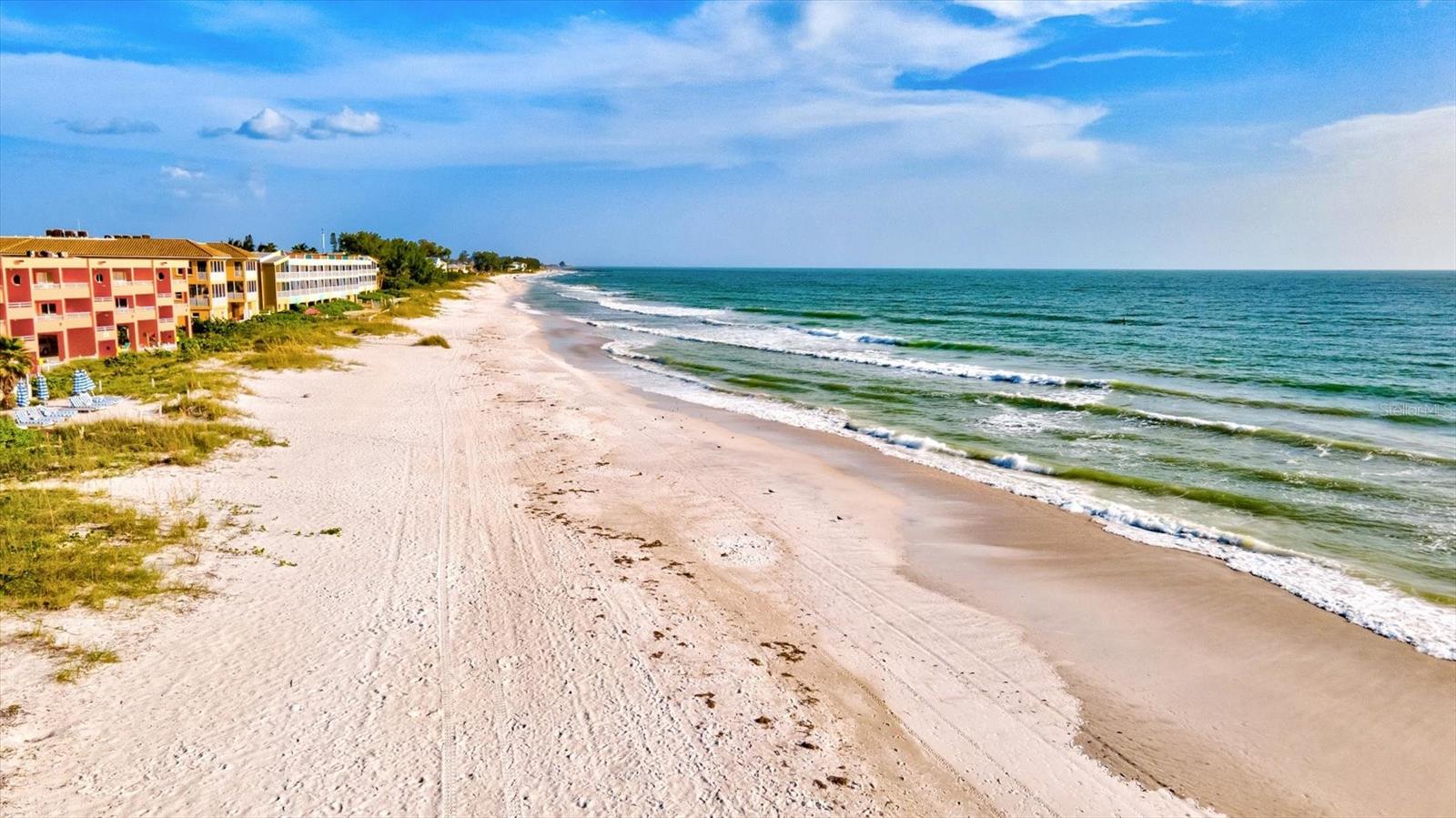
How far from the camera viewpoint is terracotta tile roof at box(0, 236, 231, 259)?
36.7 metres

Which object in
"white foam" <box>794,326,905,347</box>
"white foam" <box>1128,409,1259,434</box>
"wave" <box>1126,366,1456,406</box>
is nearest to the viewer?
"white foam" <box>1128,409,1259,434</box>

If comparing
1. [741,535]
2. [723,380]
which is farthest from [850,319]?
[741,535]

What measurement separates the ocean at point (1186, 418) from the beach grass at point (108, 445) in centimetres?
1476

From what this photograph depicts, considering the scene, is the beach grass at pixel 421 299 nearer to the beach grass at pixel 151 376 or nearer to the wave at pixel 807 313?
the beach grass at pixel 151 376

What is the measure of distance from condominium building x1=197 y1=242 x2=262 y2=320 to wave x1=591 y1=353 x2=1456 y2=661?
40.1 meters

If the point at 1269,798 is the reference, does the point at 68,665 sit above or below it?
above

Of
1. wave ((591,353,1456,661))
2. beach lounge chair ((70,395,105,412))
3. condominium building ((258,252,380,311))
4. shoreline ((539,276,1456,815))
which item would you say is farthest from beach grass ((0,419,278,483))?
condominium building ((258,252,380,311))

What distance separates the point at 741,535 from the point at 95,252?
143 ft

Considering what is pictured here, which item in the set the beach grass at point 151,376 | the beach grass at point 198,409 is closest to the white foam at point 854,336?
the beach grass at point 151,376

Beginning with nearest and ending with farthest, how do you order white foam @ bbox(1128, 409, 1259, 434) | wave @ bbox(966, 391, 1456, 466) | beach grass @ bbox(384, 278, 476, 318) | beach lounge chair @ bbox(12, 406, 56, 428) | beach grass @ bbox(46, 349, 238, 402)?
beach lounge chair @ bbox(12, 406, 56, 428) < wave @ bbox(966, 391, 1456, 466) < white foam @ bbox(1128, 409, 1259, 434) < beach grass @ bbox(46, 349, 238, 402) < beach grass @ bbox(384, 278, 476, 318)

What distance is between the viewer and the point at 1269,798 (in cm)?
718

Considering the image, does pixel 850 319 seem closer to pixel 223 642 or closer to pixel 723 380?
pixel 723 380

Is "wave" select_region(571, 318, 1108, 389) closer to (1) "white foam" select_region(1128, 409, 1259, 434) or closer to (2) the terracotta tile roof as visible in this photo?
(1) "white foam" select_region(1128, 409, 1259, 434)

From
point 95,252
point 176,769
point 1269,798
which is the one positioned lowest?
point 1269,798
